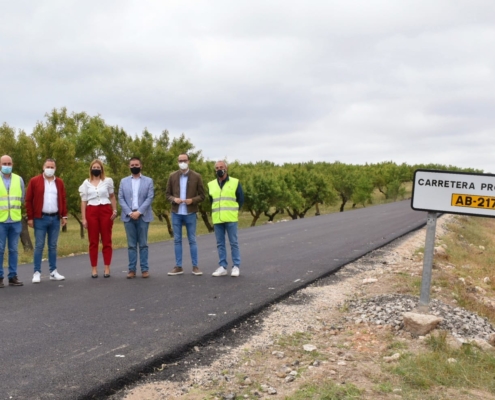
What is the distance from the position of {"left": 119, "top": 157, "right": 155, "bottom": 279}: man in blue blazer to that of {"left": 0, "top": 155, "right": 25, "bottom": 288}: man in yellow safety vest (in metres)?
1.62

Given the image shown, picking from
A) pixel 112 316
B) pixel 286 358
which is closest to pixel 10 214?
→ pixel 112 316

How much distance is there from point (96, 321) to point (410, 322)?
3434mm

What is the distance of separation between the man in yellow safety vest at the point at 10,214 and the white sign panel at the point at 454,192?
603 centimetres

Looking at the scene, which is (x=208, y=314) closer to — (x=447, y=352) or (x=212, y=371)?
(x=212, y=371)

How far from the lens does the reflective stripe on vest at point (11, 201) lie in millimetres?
8227

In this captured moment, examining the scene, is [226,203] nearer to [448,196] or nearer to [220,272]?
[220,272]

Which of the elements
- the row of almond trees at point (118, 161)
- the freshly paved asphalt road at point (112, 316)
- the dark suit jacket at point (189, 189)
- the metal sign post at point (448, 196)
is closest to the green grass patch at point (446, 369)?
the metal sign post at point (448, 196)

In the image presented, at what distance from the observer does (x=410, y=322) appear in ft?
A: 18.2

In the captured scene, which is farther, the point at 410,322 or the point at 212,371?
the point at 410,322

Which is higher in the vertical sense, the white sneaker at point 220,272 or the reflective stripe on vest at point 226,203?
the reflective stripe on vest at point 226,203

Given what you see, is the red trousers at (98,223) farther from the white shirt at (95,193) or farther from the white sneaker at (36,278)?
the white sneaker at (36,278)

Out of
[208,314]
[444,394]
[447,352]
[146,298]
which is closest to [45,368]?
[208,314]

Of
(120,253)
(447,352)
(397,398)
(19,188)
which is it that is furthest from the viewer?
(120,253)

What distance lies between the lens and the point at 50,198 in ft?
28.1
